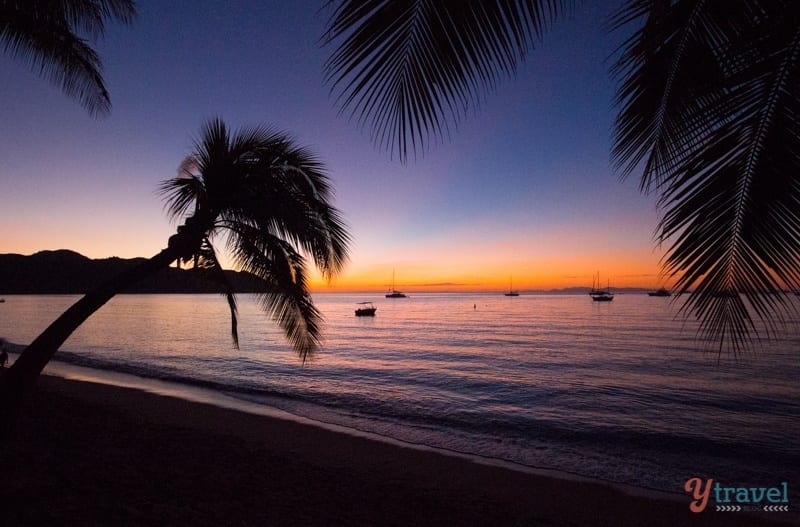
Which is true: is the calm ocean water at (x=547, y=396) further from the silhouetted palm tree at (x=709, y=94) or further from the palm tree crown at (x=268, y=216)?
the silhouetted palm tree at (x=709, y=94)

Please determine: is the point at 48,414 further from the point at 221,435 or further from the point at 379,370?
the point at 379,370

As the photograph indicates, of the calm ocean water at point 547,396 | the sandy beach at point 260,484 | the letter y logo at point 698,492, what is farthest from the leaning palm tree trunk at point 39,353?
the letter y logo at point 698,492

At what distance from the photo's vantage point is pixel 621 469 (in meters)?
8.89

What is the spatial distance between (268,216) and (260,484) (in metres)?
4.20

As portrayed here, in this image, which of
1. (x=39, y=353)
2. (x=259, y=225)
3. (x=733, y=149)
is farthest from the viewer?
(x=259, y=225)

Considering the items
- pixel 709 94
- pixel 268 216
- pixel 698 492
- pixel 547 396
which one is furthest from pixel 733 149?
pixel 547 396

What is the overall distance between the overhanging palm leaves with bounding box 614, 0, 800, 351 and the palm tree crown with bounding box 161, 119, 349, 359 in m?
4.46

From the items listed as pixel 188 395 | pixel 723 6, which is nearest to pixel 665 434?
pixel 723 6

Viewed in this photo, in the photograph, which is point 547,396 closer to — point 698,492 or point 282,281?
point 698,492

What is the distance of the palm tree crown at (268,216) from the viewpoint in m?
5.20

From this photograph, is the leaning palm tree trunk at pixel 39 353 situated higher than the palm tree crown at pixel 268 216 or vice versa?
the palm tree crown at pixel 268 216

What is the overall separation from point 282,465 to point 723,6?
27.1 ft

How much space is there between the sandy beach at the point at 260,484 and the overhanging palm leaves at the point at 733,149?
16.9ft

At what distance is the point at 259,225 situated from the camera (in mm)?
5551
